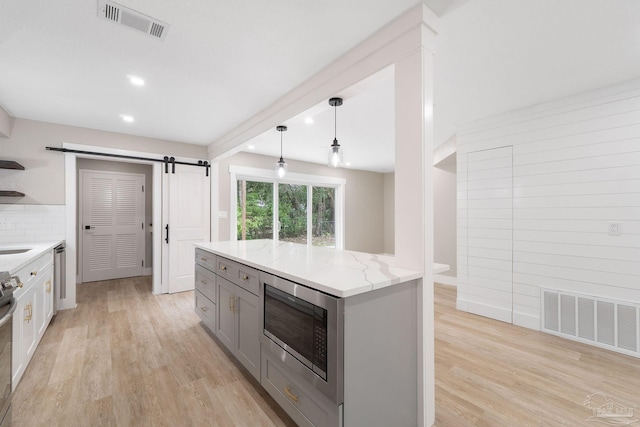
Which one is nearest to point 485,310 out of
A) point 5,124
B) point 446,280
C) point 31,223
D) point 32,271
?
point 446,280

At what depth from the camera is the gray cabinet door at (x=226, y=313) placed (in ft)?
7.86

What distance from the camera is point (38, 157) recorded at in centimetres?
364

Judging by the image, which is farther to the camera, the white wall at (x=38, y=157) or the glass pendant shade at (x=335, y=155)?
the white wall at (x=38, y=157)

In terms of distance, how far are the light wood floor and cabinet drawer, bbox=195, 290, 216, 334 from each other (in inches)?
6.1

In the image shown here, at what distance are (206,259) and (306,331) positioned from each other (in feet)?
6.07

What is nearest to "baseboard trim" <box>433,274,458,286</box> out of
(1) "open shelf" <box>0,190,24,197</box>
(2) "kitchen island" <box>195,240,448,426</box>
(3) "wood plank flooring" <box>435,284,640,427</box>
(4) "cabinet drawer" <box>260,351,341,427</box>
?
(3) "wood plank flooring" <box>435,284,640,427</box>

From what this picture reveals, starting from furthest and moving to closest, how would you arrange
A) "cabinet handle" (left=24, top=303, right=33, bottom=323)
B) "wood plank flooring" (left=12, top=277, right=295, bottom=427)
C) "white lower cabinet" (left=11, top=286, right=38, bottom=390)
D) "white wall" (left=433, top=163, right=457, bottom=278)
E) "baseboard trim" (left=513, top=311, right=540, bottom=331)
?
"white wall" (left=433, top=163, right=457, bottom=278), "baseboard trim" (left=513, top=311, right=540, bottom=331), "cabinet handle" (left=24, top=303, right=33, bottom=323), "white lower cabinet" (left=11, top=286, right=38, bottom=390), "wood plank flooring" (left=12, top=277, right=295, bottom=427)

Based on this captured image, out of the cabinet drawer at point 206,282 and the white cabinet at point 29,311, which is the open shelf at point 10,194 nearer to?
the white cabinet at point 29,311

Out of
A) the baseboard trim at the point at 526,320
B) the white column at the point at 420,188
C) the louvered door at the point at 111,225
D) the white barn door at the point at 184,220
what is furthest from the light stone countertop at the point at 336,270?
the louvered door at the point at 111,225

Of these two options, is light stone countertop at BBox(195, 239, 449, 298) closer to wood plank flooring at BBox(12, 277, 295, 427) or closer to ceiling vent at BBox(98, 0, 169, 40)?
wood plank flooring at BBox(12, 277, 295, 427)

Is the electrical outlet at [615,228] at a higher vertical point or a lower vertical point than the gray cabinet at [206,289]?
higher

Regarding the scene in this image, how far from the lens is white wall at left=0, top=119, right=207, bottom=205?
3.50m

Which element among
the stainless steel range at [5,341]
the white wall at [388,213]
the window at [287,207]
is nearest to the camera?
the stainless steel range at [5,341]

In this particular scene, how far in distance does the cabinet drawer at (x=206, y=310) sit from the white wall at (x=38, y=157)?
8.01ft
